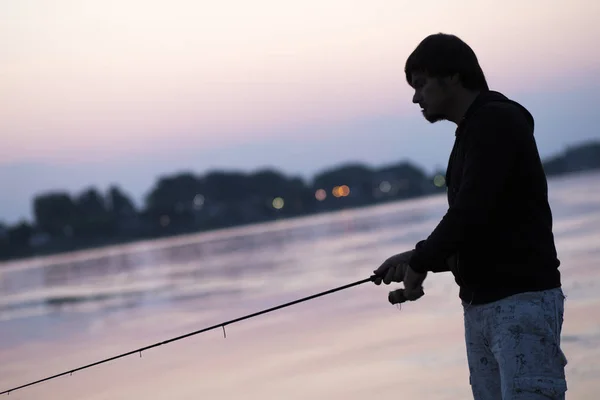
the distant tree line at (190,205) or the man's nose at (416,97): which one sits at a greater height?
the distant tree line at (190,205)

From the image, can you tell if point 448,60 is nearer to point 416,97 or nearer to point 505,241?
point 416,97

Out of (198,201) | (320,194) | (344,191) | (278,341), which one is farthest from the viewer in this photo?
(344,191)

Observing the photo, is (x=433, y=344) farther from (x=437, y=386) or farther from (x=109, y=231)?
(x=109, y=231)

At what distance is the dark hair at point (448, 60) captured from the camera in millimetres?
2904

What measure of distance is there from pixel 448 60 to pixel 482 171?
0.36 metres

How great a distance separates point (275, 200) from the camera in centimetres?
12850

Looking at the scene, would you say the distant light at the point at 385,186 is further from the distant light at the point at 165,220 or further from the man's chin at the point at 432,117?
the man's chin at the point at 432,117

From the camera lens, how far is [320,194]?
435 feet

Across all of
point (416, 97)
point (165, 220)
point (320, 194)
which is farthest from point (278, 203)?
point (416, 97)

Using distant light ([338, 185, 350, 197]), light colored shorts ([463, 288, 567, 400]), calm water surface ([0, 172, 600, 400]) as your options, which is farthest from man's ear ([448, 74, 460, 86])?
distant light ([338, 185, 350, 197])

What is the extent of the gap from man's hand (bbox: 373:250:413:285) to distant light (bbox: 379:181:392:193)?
13713 centimetres

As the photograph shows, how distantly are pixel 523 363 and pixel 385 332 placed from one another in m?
5.82

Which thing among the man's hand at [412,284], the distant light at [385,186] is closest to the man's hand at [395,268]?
the man's hand at [412,284]

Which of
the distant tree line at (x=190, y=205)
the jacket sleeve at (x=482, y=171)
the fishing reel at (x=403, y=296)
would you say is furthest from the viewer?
the distant tree line at (x=190, y=205)
